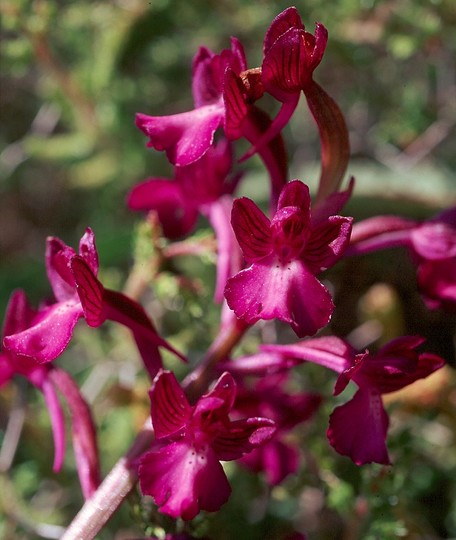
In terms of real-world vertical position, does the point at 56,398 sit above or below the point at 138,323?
below

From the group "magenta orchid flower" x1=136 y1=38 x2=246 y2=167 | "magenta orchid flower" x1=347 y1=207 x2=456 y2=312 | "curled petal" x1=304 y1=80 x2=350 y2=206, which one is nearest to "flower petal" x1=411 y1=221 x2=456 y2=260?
"magenta orchid flower" x1=347 y1=207 x2=456 y2=312

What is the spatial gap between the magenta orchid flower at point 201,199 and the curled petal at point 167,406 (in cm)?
33

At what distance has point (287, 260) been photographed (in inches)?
45.1

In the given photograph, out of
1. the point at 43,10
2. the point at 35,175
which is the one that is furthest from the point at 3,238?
the point at 43,10

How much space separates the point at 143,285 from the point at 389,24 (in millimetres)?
1063

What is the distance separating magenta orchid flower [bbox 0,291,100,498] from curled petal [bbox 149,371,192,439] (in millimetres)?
215

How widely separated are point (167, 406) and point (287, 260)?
256 mm

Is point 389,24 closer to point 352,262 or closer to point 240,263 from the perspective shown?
point 352,262

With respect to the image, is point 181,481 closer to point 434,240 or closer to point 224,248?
point 224,248

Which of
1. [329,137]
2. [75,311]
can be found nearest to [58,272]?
[75,311]

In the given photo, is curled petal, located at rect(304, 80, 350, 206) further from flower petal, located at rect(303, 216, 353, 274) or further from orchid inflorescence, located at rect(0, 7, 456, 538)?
flower petal, located at rect(303, 216, 353, 274)

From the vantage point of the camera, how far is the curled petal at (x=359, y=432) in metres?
1.18

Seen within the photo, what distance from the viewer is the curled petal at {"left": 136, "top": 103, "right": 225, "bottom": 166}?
1.19 metres

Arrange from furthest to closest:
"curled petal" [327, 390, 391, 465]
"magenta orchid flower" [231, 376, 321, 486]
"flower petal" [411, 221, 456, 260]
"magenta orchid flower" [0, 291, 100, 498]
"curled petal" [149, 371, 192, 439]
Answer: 1. "magenta orchid flower" [231, 376, 321, 486]
2. "flower petal" [411, 221, 456, 260]
3. "magenta orchid flower" [0, 291, 100, 498]
4. "curled petal" [327, 390, 391, 465]
5. "curled petal" [149, 371, 192, 439]
